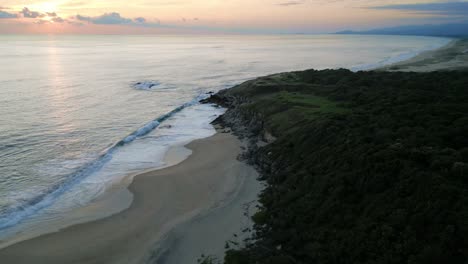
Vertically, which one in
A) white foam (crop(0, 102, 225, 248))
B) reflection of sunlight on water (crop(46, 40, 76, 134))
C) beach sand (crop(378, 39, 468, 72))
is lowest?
white foam (crop(0, 102, 225, 248))

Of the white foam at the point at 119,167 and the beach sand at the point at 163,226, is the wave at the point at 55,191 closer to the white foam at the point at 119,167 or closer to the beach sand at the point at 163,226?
the white foam at the point at 119,167

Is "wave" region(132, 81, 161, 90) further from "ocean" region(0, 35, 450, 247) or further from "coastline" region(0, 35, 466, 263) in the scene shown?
"coastline" region(0, 35, 466, 263)

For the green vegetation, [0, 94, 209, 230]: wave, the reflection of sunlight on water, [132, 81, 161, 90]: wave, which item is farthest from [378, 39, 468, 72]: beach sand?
the reflection of sunlight on water

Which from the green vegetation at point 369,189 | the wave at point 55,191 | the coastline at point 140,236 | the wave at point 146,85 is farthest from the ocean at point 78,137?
the green vegetation at point 369,189

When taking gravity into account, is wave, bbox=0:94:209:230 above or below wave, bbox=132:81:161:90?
below

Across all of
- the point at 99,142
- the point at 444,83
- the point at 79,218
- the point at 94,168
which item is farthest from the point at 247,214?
the point at 444,83

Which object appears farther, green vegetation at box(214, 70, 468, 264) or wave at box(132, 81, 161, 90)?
wave at box(132, 81, 161, 90)
